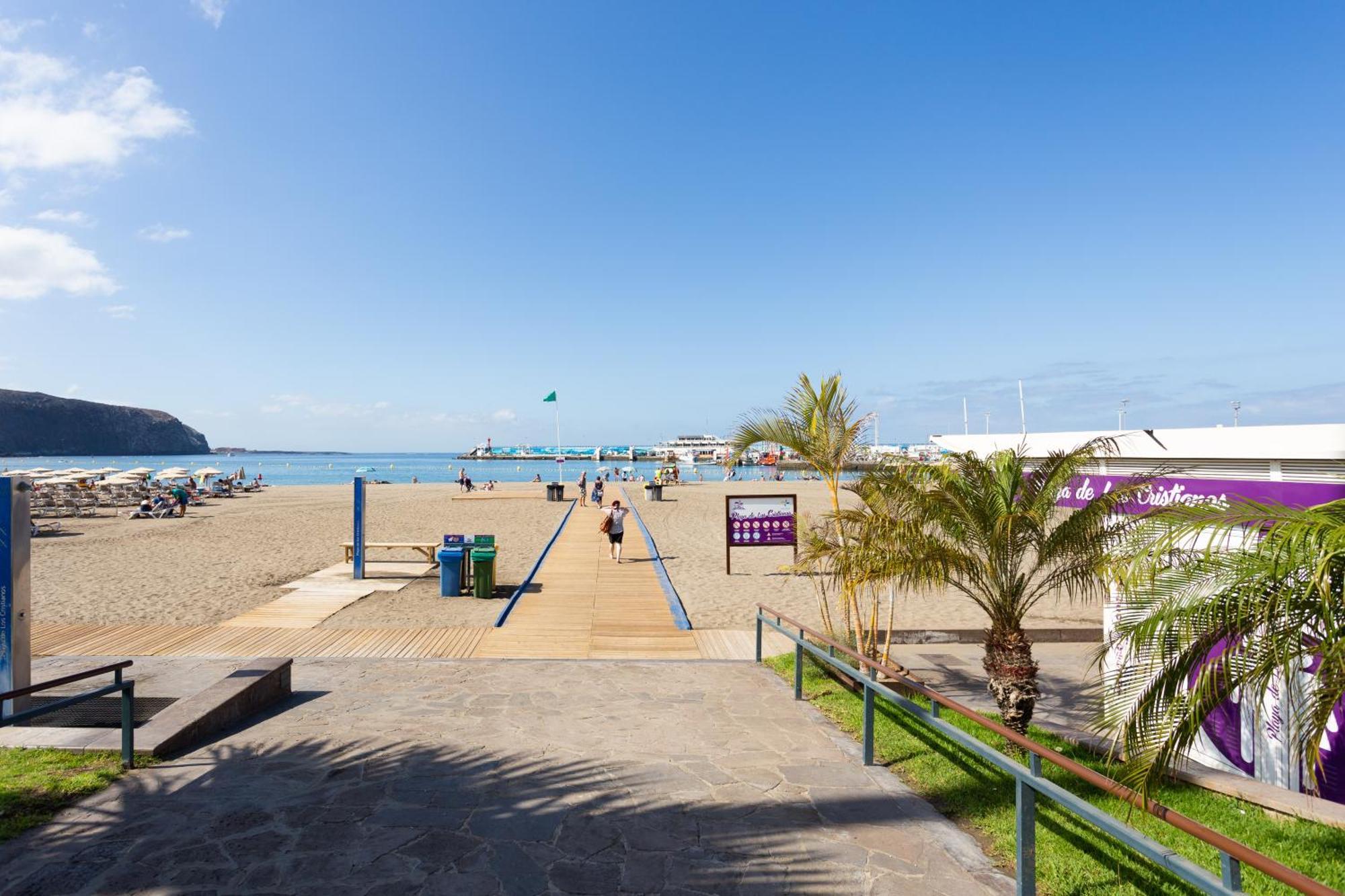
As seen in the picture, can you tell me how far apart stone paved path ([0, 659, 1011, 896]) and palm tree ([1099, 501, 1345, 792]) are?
1.27 m

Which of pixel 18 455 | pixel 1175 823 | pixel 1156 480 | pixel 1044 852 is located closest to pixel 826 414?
pixel 1156 480

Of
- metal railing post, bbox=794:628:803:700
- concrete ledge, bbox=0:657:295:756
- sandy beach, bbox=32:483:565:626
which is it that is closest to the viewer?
concrete ledge, bbox=0:657:295:756

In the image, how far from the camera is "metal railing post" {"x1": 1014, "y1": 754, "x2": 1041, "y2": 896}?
3.55 meters

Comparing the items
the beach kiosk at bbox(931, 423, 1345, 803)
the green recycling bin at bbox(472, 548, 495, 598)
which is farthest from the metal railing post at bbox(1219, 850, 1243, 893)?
the green recycling bin at bbox(472, 548, 495, 598)

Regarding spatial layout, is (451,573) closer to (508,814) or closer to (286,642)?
(286,642)

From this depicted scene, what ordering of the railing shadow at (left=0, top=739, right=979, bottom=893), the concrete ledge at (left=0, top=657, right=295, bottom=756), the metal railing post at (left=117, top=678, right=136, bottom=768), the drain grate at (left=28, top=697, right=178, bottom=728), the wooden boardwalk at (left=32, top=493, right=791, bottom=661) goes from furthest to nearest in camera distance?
the wooden boardwalk at (left=32, top=493, right=791, bottom=661)
the drain grate at (left=28, top=697, right=178, bottom=728)
the concrete ledge at (left=0, top=657, right=295, bottom=756)
the metal railing post at (left=117, top=678, right=136, bottom=768)
the railing shadow at (left=0, top=739, right=979, bottom=893)

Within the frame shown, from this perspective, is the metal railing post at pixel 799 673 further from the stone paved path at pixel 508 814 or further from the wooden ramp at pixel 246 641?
the wooden ramp at pixel 246 641

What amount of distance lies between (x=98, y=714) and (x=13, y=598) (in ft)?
4.76

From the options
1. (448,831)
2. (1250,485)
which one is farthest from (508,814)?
(1250,485)

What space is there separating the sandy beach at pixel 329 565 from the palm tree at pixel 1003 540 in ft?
17.2

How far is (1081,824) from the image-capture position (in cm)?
477

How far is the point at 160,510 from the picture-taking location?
2984cm

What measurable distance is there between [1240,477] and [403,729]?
8732 millimetres

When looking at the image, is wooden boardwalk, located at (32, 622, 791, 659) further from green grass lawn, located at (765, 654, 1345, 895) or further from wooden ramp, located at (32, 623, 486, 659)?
green grass lawn, located at (765, 654, 1345, 895)
